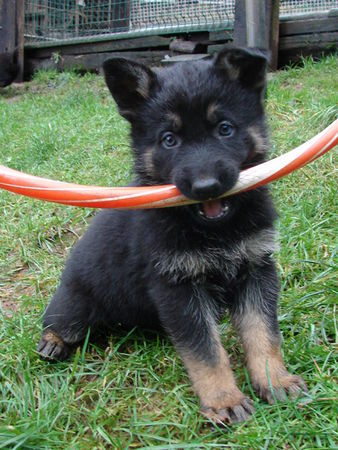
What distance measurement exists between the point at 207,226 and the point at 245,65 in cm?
83

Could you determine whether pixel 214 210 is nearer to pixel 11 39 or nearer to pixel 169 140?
pixel 169 140

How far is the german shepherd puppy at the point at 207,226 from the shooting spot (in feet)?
8.54

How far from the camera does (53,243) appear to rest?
471cm

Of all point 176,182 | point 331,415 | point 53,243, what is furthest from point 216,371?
point 53,243

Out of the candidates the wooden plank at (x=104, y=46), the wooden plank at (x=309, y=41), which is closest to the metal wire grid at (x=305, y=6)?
the wooden plank at (x=309, y=41)

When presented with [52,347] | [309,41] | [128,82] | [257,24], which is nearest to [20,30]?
[309,41]

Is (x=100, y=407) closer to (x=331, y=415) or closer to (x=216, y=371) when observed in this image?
(x=216, y=371)

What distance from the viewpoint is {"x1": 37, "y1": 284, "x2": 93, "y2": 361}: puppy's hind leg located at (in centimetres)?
328

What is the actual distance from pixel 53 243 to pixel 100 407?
88.0 inches

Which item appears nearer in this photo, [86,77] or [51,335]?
[51,335]

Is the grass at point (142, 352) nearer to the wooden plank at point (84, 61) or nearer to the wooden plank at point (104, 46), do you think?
the wooden plank at point (84, 61)

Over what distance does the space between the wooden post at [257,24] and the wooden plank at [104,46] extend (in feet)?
7.48

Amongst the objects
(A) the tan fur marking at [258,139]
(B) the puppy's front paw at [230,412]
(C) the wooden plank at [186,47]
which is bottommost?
(B) the puppy's front paw at [230,412]

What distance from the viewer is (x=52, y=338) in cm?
327
